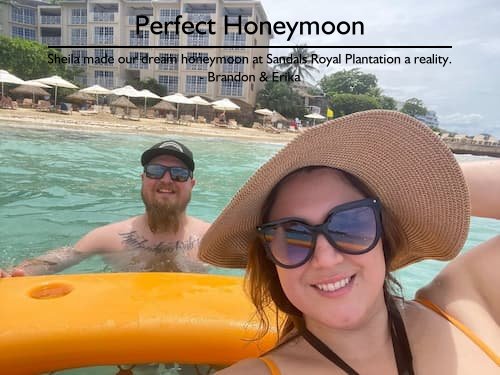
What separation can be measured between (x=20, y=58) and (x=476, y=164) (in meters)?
34.8

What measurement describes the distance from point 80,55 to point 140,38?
20.4 ft

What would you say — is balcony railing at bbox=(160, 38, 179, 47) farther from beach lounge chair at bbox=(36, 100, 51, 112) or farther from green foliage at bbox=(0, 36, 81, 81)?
beach lounge chair at bbox=(36, 100, 51, 112)

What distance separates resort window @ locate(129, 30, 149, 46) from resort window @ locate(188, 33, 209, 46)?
4.05 meters

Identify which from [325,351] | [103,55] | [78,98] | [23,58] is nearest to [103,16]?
[103,55]

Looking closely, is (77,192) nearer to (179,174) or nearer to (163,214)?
(163,214)

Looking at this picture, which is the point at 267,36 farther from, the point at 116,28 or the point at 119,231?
the point at 119,231

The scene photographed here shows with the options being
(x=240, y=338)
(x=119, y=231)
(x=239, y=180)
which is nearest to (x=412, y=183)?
(x=240, y=338)

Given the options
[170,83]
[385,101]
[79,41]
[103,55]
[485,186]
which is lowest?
[485,186]

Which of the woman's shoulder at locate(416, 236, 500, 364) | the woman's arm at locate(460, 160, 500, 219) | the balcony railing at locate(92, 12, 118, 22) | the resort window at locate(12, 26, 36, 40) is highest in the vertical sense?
the balcony railing at locate(92, 12, 118, 22)

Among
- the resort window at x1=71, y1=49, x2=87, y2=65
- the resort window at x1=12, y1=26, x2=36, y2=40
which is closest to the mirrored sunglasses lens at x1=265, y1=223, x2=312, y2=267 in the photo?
the resort window at x1=71, y1=49, x2=87, y2=65

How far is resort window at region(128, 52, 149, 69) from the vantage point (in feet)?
128

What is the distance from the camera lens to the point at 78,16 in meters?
41.5

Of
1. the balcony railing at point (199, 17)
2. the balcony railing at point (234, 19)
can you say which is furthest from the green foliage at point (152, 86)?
the balcony railing at point (234, 19)

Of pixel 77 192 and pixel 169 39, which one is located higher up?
pixel 169 39
